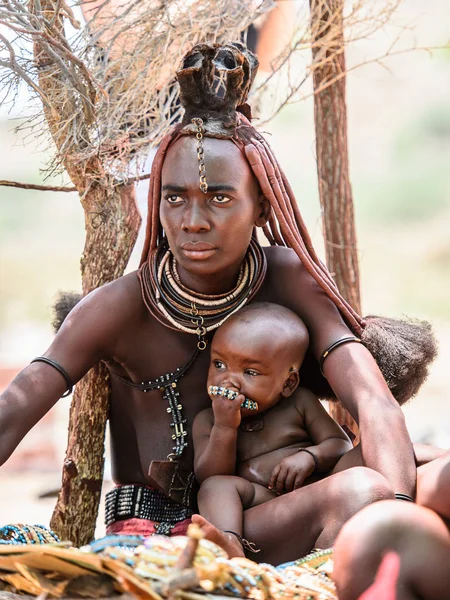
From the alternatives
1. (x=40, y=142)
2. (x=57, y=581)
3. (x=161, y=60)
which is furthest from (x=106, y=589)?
(x=161, y=60)

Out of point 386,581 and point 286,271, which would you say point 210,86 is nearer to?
point 286,271

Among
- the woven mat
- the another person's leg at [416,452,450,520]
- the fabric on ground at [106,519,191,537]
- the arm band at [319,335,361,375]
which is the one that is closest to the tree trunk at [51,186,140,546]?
the fabric on ground at [106,519,191,537]

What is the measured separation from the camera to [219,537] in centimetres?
227

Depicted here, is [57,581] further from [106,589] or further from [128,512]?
[128,512]

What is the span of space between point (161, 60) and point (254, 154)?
1.12m

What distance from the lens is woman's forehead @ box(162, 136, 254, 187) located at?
2877 mm

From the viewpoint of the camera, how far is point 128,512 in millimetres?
3115

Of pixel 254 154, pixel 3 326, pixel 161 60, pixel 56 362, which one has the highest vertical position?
pixel 161 60

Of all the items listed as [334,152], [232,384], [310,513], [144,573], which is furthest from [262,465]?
[334,152]

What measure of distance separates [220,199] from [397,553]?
1.42 metres

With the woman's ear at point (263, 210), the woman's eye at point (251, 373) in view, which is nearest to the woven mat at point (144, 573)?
the woman's eye at point (251, 373)

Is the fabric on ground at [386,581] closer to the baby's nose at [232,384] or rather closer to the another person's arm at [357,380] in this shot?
the another person's arm at [357,380]

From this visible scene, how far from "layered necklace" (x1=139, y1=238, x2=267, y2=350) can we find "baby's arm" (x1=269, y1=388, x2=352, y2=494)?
36cm

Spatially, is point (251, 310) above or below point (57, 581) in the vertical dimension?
above
